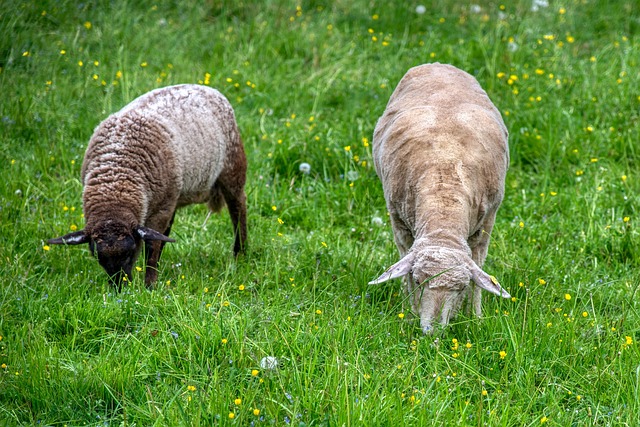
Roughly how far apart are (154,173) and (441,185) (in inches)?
80.2

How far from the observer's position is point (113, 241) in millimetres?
5617

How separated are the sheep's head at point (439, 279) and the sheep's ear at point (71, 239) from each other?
80.9 inches

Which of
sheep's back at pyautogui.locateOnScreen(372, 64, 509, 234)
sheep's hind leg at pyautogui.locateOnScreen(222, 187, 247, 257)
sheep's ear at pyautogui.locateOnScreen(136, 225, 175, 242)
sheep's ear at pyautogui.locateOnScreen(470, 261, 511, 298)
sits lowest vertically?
sheep's hind leg at pyautogui.locateOnScreen(222, 187, 247, 257)

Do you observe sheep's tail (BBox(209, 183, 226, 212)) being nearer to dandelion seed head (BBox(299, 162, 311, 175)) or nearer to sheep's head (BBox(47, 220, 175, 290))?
dandelion seed head (BBox(299, 162, 311, 175))

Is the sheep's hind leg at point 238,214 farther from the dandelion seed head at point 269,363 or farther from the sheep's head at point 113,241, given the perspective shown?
the dandelion seed head at point 269,363

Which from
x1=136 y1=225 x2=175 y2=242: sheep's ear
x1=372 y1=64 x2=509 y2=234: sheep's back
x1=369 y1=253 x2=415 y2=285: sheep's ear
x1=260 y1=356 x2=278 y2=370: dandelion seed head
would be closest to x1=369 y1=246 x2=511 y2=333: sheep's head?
x1=369 y1=253 x2=415 y2=285: sheep's ear

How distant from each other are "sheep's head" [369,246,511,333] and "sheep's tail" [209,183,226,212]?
7.99 ft

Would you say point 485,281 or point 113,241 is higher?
point 485,281

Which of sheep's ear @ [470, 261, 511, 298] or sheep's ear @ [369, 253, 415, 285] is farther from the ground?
sheep's ear @ [470, 261, 511, 298]

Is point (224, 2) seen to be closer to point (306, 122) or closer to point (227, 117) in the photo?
point (306, 122)

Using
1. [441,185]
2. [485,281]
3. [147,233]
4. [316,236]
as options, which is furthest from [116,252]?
[485,281]

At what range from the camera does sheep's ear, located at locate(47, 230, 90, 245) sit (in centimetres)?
555

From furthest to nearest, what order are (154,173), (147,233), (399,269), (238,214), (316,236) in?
1. (238,214)
2. (316,236)
3. (154,173)
4. (147,233)
5. (399,269)

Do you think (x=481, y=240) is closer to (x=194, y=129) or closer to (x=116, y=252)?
(x=194, y=129)
